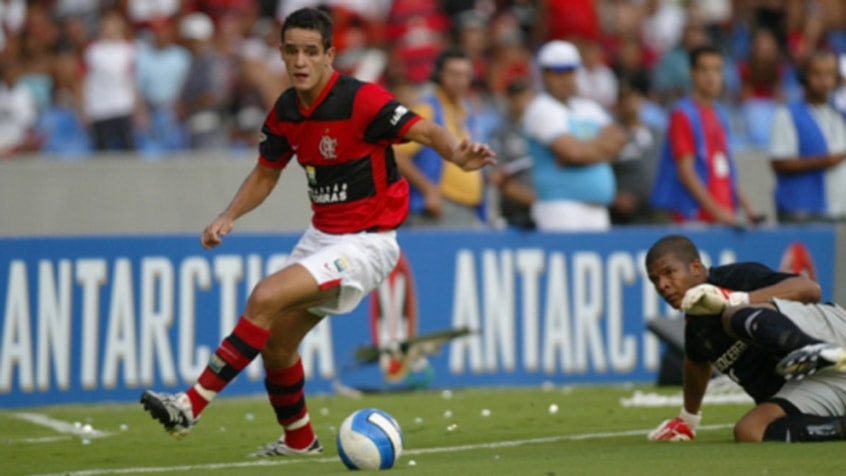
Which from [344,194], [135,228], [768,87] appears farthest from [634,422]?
[768,87]

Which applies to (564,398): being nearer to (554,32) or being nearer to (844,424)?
(844,424)

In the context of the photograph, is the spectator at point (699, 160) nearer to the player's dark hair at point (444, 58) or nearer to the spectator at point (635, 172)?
the spectator at point (635, 172)

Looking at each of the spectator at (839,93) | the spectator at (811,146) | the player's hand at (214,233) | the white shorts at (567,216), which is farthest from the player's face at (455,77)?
the player's hand at (214,233)

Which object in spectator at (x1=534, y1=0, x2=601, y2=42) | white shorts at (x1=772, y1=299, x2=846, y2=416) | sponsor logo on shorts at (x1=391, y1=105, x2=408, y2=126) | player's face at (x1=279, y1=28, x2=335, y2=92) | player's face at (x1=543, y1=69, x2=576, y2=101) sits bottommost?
white shorts at (x1=772, y1=299, x2=846, y2=416)

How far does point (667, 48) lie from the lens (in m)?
21.5

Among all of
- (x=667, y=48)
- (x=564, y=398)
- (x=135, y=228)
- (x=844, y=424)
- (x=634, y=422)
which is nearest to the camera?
(x=844, y=424)

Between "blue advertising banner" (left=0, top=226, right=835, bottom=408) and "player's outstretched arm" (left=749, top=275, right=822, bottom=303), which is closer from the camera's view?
"player's outstretched arm" (left=749, top=275, right=822, bottom=303)

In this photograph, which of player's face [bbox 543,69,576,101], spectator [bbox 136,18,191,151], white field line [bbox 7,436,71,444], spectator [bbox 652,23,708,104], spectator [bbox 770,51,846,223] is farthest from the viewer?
spectator [bbox 652,23,708,104]

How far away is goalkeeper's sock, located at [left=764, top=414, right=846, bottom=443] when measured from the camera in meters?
8.88

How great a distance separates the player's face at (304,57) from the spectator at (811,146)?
6576mm

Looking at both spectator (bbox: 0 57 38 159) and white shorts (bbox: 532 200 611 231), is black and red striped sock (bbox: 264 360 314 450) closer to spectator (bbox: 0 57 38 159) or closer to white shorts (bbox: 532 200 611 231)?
white shorts (bbox: 532 200 611 231)

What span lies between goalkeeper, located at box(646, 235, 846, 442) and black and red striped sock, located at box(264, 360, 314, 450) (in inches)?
79.0

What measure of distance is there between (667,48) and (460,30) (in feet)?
9.82

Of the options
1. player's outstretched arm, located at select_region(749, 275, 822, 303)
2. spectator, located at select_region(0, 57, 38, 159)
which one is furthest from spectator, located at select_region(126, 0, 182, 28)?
player's outstretched arm, located at select_region(749, 275, 822, 303)
